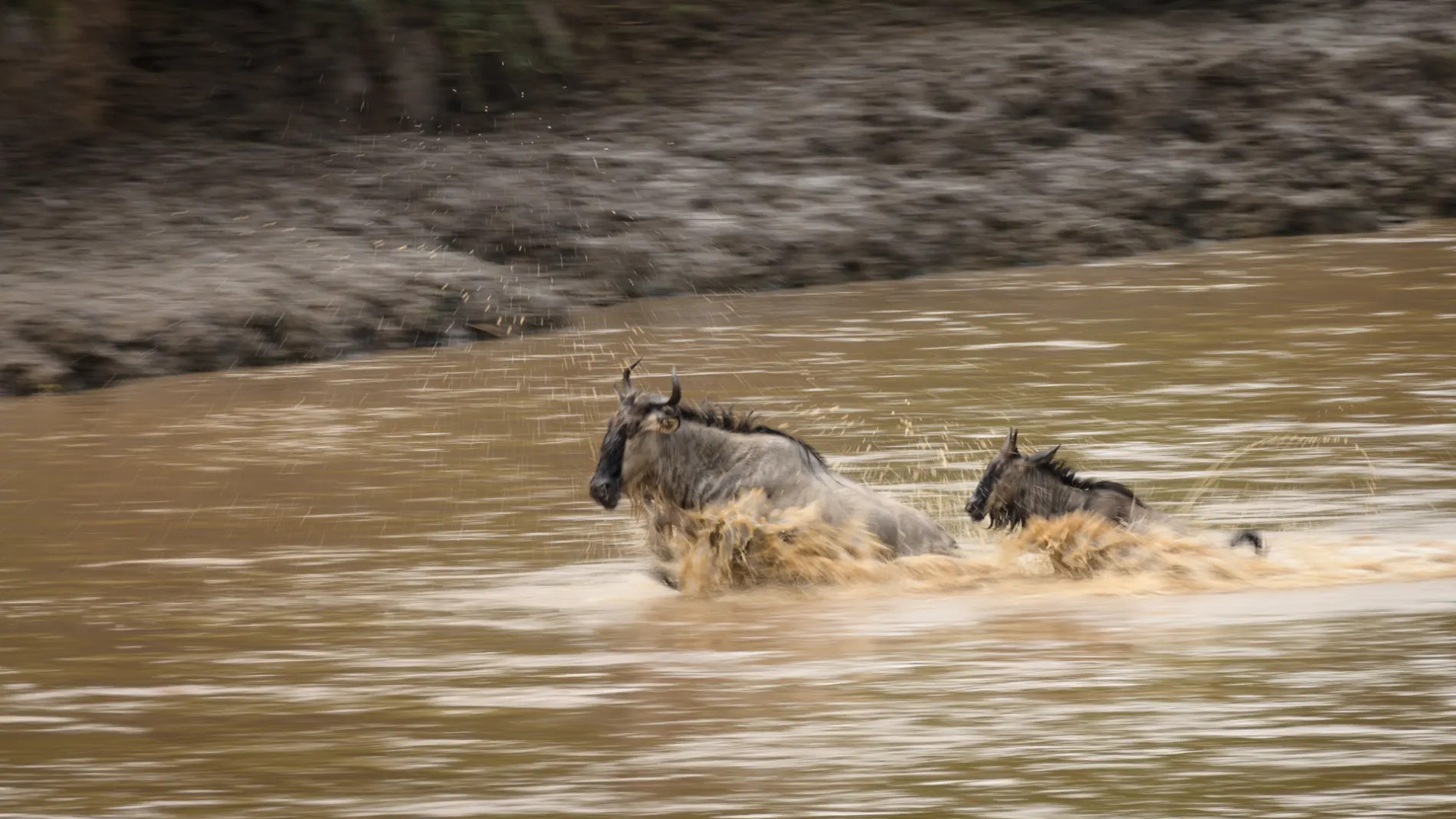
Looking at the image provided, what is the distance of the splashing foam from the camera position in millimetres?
10961

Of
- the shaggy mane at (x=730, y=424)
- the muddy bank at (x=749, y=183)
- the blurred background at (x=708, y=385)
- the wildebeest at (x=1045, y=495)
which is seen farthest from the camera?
the muddy bank at (x=749, y=183)

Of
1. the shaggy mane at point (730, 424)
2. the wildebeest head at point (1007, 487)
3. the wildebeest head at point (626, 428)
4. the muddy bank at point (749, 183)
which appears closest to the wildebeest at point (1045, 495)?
the wildebeest head at point (1007, 487)

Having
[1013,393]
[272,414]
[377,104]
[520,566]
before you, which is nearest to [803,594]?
[520,566]

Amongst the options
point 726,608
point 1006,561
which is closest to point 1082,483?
point 1006,561

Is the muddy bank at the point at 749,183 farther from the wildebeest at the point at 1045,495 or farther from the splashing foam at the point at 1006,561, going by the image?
the wildebeest at the point at 1045,495

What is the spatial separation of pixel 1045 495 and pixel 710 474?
1.33 metres

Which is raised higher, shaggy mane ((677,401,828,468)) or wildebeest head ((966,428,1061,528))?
shaggy mane ((677,401,828,468))

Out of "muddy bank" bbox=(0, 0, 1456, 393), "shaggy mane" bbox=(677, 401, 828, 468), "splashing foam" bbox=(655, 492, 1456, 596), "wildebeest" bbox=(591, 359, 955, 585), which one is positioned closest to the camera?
"splashing foam" bbox=(655, 492, 1456, 596)

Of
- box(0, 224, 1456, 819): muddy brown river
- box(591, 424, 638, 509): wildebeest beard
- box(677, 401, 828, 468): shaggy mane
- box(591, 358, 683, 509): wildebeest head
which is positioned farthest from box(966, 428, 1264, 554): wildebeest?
box(591, 424, 638, 509): wildebeest beard

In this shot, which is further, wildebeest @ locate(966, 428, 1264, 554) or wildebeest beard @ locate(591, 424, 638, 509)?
wildebeest @ locate(966, 428, 1264, 554)

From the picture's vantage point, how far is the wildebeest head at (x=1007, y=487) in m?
11.3

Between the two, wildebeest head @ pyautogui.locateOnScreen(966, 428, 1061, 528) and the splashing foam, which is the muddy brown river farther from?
wildebeest head @ pyautogui.locateOnScreen(966, 428, 1061, 528)

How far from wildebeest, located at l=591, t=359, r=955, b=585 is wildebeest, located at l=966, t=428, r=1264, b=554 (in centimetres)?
26

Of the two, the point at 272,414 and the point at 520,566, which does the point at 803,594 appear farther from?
the point at 272,414
